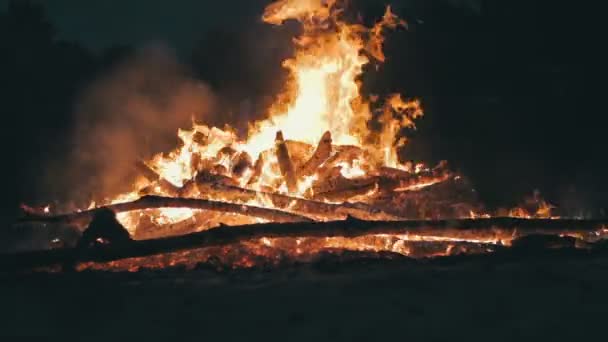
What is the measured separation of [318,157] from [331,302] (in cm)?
383

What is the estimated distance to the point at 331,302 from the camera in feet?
16.2

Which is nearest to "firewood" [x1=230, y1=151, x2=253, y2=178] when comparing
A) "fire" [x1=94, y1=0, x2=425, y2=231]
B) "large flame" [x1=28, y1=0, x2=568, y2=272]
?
"large flame" [x1=28, y1=0, x2=568, y2=272]

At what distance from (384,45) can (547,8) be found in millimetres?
3165

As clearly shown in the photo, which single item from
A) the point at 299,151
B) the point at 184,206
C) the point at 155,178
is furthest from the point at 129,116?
the point at 184,206

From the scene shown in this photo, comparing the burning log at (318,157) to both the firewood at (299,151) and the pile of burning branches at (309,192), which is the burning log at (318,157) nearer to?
the pile of burning branches at (309,192)

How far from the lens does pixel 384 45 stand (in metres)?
13.8

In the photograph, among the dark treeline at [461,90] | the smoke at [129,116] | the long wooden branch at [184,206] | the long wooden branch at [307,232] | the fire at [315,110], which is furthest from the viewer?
the dark treeline at [461,90]

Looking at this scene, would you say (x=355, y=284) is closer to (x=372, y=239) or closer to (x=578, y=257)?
(x=372, y=239)

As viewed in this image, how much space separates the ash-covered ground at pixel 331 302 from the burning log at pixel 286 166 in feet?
7.72

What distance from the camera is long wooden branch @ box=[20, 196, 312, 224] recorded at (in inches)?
279

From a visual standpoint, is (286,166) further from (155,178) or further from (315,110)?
(155,178)

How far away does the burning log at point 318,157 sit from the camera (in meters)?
8.52

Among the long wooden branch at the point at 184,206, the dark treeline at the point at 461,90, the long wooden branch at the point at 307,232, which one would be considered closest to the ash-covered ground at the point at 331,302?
the long wooden branch at the point at 307,232

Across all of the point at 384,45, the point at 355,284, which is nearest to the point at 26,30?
the point at 384,45
